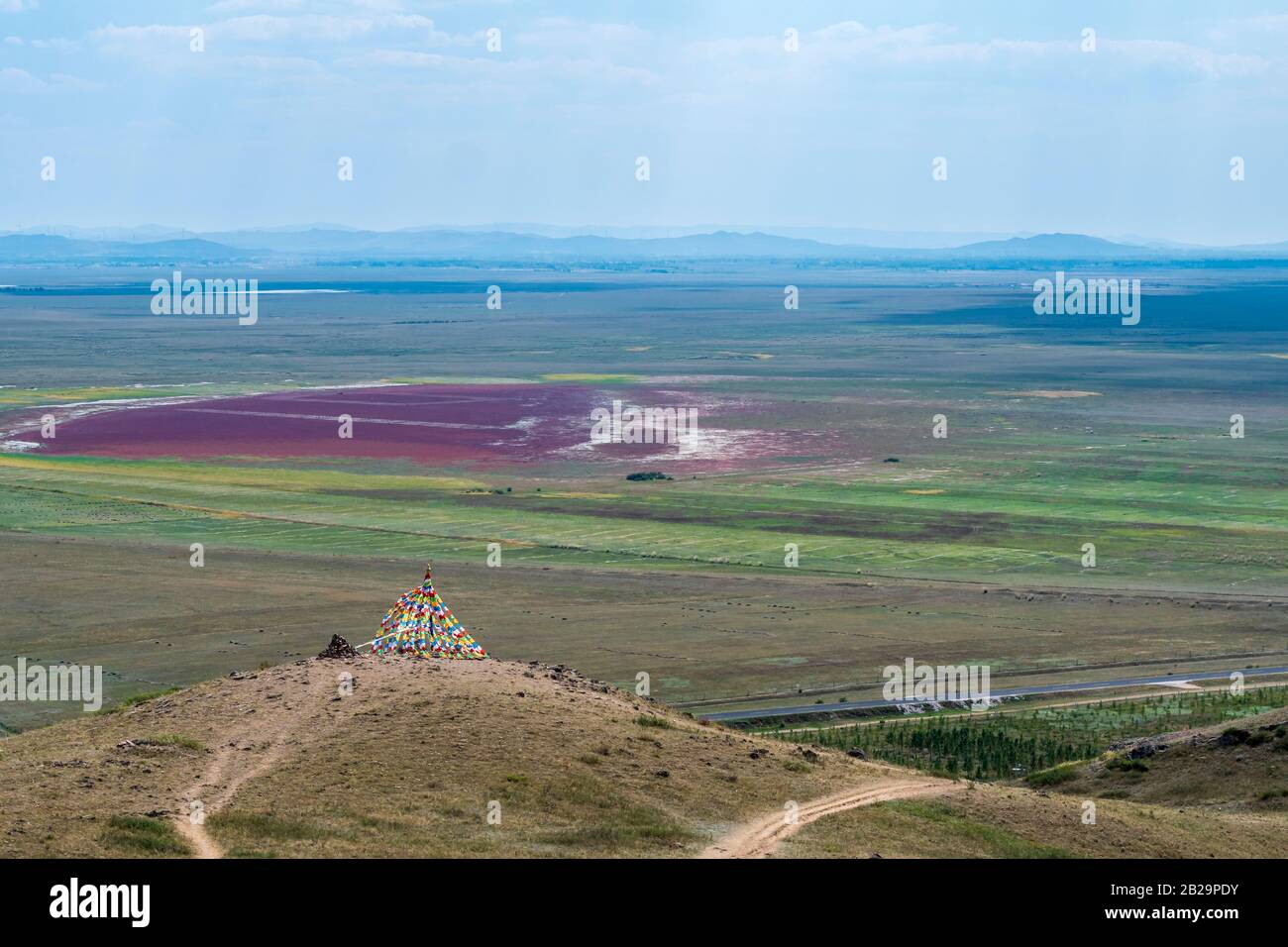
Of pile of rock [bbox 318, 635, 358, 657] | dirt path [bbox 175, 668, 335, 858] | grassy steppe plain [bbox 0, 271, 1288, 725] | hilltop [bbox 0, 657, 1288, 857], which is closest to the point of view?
hilltop [bbox 0, 657, 1288, 857]

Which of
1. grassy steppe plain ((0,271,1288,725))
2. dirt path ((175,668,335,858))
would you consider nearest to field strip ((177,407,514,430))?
grassy steppe plain ((0,271,1288,725))

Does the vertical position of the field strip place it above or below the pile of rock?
above

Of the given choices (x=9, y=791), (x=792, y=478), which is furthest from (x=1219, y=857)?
(x=792, y=478)

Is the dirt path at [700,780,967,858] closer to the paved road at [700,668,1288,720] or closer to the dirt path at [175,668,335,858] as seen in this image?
the dirt path at [175,668,335,858]

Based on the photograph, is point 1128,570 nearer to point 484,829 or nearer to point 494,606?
point 494,606

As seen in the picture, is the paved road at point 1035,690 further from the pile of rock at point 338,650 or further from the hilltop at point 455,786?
the hilltop at point 455,786

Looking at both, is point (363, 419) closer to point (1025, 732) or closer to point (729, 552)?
point (729, 552)

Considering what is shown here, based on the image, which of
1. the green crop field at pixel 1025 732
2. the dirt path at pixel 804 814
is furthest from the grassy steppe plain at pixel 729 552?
the dirt path at pixel 804 814
